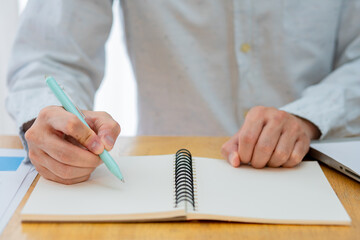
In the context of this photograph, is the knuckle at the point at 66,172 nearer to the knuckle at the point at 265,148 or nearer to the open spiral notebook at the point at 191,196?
the open spiral notebook at the point at 191,196

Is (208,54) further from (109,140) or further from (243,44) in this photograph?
(109,140)

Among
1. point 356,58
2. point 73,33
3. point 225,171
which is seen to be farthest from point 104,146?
point 356,58

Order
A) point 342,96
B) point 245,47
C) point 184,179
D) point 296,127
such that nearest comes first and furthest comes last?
point 184,179 < point 296,127 < point 342,96 < point 245,47

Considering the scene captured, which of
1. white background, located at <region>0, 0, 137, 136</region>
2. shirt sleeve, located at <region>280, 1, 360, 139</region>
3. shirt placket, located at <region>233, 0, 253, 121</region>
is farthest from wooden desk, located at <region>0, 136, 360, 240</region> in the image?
white background, located at <region>0, 0, 137, 136</region>

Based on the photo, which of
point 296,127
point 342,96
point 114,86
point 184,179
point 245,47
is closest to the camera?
point 184,179

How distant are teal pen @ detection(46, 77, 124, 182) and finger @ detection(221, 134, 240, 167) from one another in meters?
0.20

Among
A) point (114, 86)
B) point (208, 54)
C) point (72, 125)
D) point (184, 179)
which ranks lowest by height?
point (114, 86)

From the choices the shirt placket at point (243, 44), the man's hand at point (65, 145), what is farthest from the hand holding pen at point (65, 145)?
the shirt placket at point (243, 44)

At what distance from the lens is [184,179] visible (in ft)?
2.11

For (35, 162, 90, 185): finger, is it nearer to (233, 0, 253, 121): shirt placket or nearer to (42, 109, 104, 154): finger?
(42, 109, 104, 154): finger

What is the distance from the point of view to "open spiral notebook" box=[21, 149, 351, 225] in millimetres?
552

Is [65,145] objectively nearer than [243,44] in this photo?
Yes

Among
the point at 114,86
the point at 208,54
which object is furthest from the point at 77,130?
the point at 114,86

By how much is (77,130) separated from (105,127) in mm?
59
